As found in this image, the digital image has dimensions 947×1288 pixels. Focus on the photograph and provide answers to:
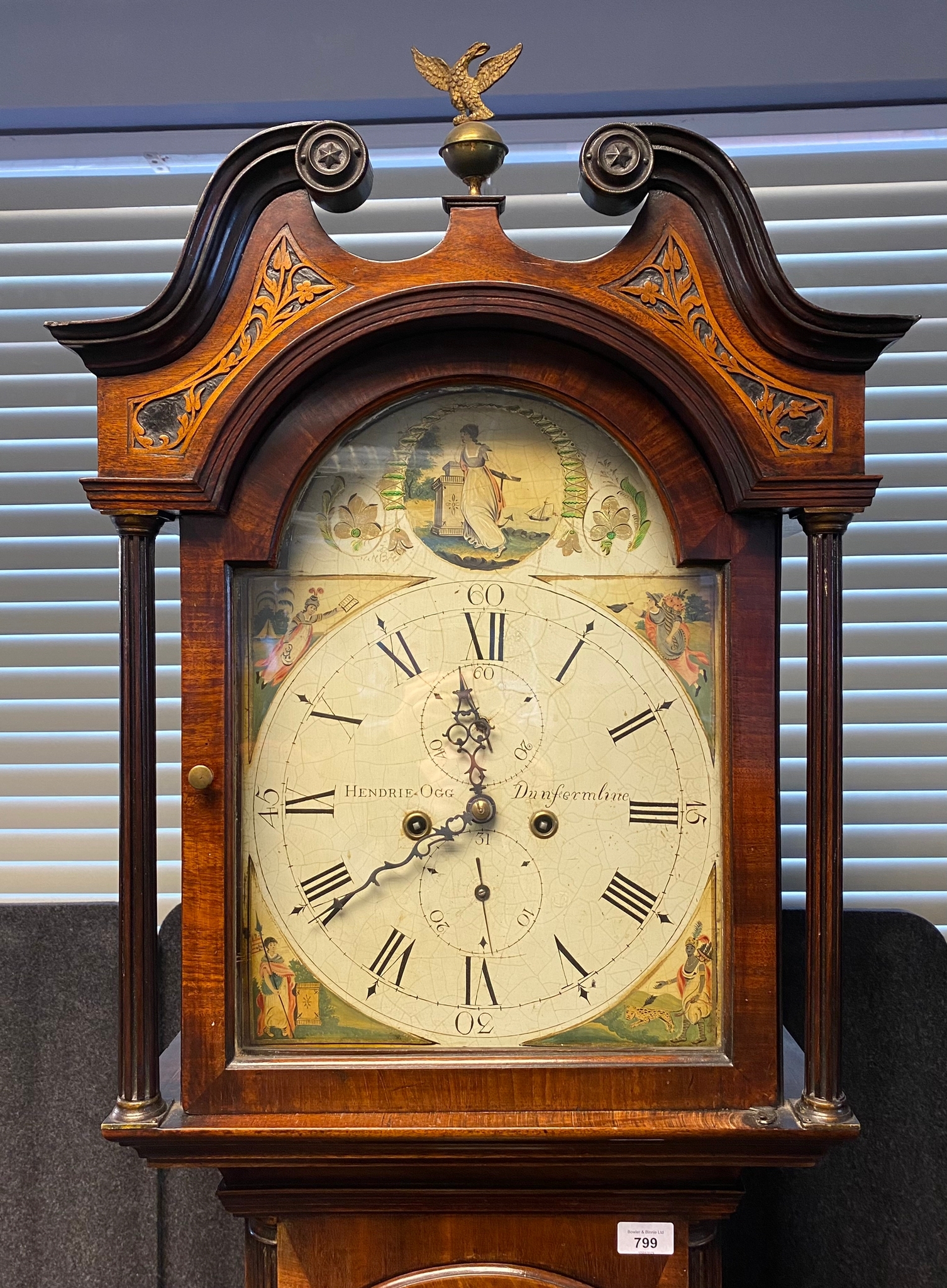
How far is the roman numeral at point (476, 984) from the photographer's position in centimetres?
108

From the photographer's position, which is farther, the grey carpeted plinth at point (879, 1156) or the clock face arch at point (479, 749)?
the grey carpeted plinth at point (879, 1156)

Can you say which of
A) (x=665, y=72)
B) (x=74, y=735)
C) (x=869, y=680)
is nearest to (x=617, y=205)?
(x=665, y=72)

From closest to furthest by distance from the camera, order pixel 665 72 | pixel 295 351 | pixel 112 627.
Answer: pixel 295 351
pixel 665 72
pixel 112 627

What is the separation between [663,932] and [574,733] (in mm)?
239

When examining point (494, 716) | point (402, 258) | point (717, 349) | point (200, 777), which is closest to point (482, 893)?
point (494, 716)

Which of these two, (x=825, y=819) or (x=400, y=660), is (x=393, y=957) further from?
(x=825, y=819)

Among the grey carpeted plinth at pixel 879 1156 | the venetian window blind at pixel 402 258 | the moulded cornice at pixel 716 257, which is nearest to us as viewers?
the moulded cornice at pixel 716 257

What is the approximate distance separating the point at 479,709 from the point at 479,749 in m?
0.04

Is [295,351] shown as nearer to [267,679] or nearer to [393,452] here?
[393,452]

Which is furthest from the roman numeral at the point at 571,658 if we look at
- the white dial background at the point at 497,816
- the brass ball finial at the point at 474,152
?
the brass ball finial at the point at 474,152

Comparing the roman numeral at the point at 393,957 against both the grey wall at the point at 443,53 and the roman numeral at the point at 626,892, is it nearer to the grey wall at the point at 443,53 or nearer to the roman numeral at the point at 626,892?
the roman numeral at the point at 626,892

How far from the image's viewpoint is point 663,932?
1.09 meters

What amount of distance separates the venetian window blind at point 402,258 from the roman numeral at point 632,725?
23.9 inches

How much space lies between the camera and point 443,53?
61.3 inches
